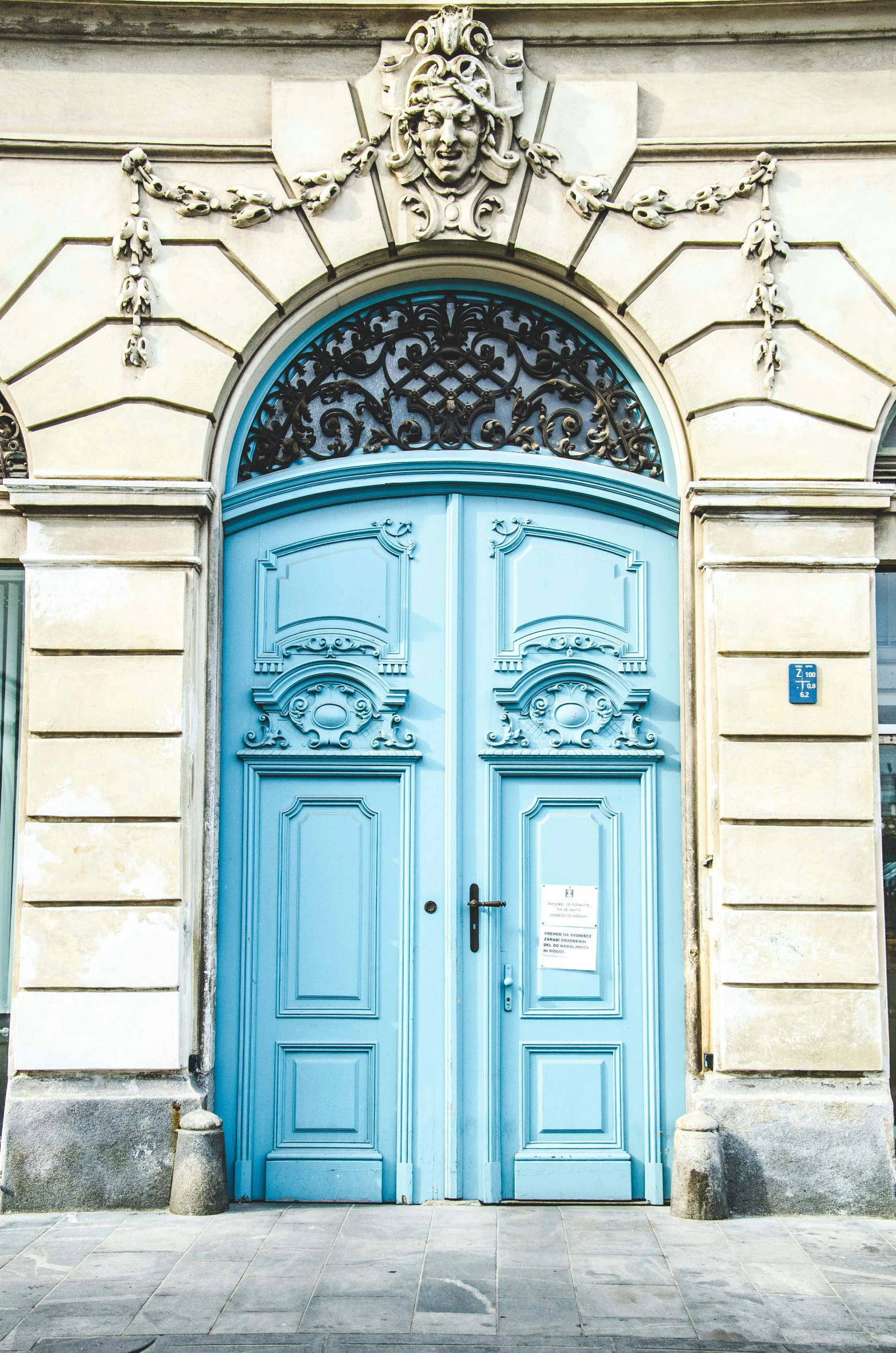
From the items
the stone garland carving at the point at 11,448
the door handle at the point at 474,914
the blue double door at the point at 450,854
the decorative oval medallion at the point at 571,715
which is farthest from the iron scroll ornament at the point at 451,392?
the door handle at the point at 474,914

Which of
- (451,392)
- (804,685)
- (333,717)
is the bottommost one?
(333,717)

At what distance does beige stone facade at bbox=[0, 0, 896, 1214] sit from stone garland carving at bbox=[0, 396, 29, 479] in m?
0.19

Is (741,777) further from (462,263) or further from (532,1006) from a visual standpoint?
(462,263)

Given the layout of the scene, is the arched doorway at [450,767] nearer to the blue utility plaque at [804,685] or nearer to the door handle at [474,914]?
the door handle at [474,914]

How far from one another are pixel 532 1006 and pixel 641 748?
Answer: 4.55 ft

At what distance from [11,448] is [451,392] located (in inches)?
89.1

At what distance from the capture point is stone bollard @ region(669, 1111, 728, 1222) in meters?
5.43

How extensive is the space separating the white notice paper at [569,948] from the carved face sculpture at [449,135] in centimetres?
381

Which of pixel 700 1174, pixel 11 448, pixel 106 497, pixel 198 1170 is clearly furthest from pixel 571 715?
pixel 11 448

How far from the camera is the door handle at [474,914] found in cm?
591

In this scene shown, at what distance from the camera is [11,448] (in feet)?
20.1

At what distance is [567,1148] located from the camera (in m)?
5.83

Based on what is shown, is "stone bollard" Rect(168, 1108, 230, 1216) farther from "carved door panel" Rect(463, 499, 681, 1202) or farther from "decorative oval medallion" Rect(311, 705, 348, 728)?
"decorative oval medallion" Rect(311, 705, 348, 728)

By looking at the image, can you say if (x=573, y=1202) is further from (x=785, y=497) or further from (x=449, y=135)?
(x=449, y=135)
